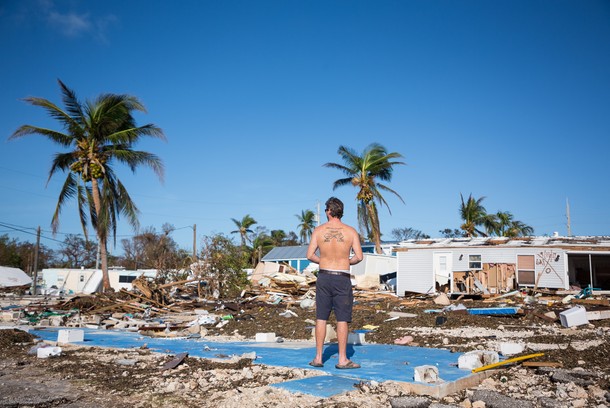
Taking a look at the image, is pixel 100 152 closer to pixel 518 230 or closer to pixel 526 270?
pixel 526 270

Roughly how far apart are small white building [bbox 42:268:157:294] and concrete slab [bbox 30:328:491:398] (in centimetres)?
2897

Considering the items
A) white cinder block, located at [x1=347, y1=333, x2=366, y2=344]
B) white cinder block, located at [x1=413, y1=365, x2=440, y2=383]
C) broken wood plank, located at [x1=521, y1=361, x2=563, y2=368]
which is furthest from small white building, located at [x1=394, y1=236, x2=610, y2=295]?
white cinder block, located at [x1=413, y1=365, x2=440, y2=383]

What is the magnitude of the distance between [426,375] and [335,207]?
2126 millimetres

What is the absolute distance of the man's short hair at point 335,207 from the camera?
5887 mm

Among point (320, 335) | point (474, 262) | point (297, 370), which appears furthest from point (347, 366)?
point (474, 262)

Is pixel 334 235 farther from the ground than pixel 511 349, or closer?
farther from the ground

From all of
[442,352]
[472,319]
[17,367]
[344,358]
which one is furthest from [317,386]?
[472,319]

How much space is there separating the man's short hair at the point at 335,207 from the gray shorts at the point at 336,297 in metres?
0.75

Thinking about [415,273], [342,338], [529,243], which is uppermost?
[529,243]

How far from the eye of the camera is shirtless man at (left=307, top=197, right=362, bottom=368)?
5.52 meters

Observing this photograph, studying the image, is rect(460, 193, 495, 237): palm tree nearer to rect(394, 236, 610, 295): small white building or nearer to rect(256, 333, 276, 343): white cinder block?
rect(394, 236, 610, 295): small white building

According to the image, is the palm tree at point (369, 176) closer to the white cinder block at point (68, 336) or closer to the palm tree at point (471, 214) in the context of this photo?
the palm tree at point (471, 214)

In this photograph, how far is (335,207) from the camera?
5.90 metres

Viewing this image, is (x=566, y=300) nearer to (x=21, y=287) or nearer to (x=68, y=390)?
(x=68, y=390)
